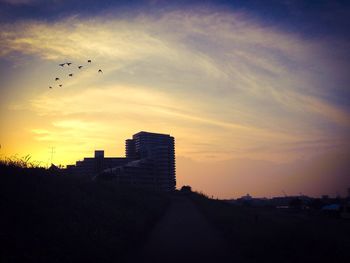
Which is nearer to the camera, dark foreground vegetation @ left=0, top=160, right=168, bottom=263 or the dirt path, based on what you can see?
dark foreground vegetation @ left=0, top=160, right=168, bottom=263

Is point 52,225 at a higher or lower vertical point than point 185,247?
higher

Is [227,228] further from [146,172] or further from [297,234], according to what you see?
[146,172]

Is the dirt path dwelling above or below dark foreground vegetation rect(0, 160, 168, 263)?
below

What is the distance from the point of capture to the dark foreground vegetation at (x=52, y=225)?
36.9 feet

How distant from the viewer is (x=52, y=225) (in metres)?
13.9

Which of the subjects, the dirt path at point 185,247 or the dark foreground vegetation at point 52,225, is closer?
the dark foreground vegetation at point 52,225

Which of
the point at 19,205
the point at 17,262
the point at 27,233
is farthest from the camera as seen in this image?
the point at 19,205

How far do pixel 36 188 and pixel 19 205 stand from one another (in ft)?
11.3

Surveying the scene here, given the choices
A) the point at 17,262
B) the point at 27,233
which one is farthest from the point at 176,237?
the point at 17,262

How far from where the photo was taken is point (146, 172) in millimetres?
188500

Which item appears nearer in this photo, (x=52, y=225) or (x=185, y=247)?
(x=52, y=225)

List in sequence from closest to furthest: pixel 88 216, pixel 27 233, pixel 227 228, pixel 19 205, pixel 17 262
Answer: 1. pixel 17 262
2. pixel 27 233
3. pixel 19 205
4. pixel 88 216
5. pixel 227 228

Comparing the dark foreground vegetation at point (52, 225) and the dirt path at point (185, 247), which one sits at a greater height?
the dark foreground vegetation at point (52, 225)

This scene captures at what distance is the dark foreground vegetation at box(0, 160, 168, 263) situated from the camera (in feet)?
36.9
